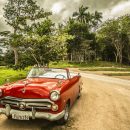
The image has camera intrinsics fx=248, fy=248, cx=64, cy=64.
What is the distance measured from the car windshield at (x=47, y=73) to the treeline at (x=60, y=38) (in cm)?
1222

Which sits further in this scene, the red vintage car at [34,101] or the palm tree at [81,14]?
the palm tree at [81,14]

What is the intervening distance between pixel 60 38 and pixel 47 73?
1502 cm

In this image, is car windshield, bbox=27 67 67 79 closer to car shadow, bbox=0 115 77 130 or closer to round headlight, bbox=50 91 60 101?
car shadow, bbox=0 115 77 130

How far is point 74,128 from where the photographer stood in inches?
282

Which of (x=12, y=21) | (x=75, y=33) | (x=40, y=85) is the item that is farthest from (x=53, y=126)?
(x=75, y=33)

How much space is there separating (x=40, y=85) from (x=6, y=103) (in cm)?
109

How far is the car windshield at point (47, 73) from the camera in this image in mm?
8859

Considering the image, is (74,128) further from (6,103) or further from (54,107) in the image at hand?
(6,103)

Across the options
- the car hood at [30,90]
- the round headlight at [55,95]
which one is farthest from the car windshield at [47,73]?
the round headlight at [55,95]

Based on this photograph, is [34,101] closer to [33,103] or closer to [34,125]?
[33,103]

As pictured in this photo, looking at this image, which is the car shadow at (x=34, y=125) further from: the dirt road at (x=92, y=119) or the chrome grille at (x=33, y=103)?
the chrome grille at (x=33, y=103)

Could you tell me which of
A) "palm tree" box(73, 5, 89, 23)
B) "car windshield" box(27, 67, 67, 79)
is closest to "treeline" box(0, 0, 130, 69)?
Result: "palm tree" box(73, 5, 89, 23)

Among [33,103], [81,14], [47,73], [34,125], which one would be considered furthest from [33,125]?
[81,14]

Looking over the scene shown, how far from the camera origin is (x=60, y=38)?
78.1 feet
